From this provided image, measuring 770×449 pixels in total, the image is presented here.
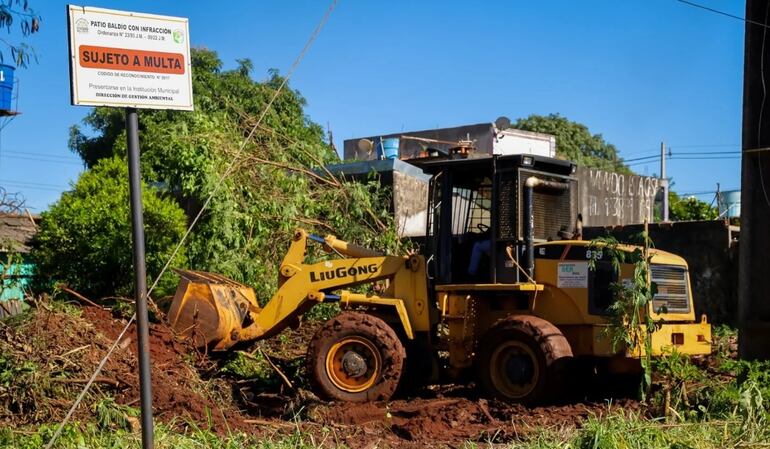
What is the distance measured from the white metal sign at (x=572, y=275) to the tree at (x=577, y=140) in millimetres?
37028

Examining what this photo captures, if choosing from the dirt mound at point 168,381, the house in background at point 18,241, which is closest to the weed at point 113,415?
the dirt mound at point 168,381

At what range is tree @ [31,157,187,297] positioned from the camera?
1463cm

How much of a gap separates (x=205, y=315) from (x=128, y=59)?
21.1 ft

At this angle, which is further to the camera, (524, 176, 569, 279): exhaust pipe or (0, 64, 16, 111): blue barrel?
(0, 64, 16, 111): blue barrel

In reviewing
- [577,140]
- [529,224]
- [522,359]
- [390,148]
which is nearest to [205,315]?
[522,359]

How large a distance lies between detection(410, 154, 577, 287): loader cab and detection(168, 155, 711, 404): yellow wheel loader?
1 cm

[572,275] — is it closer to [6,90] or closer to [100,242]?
[100,242]

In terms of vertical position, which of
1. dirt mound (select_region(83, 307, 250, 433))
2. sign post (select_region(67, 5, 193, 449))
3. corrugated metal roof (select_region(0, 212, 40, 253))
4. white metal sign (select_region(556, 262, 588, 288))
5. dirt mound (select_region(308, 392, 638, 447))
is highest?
sign post (select_region(67, 5, 193, 449))

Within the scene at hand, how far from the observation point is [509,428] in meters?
8.52

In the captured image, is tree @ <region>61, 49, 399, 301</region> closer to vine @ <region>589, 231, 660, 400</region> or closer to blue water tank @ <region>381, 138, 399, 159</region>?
vine @ <region>589, 231, 660, 400</region>

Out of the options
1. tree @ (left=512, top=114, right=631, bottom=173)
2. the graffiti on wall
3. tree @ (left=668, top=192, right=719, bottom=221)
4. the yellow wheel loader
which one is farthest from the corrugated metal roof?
tree @ (left=512, top=114, right=631, bottom=173)

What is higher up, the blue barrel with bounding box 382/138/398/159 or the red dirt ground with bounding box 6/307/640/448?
the blue barrel with bounding box 382/138/398/159

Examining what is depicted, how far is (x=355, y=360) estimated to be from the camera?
34.8ft

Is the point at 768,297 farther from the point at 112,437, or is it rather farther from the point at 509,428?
the point at 112,437
